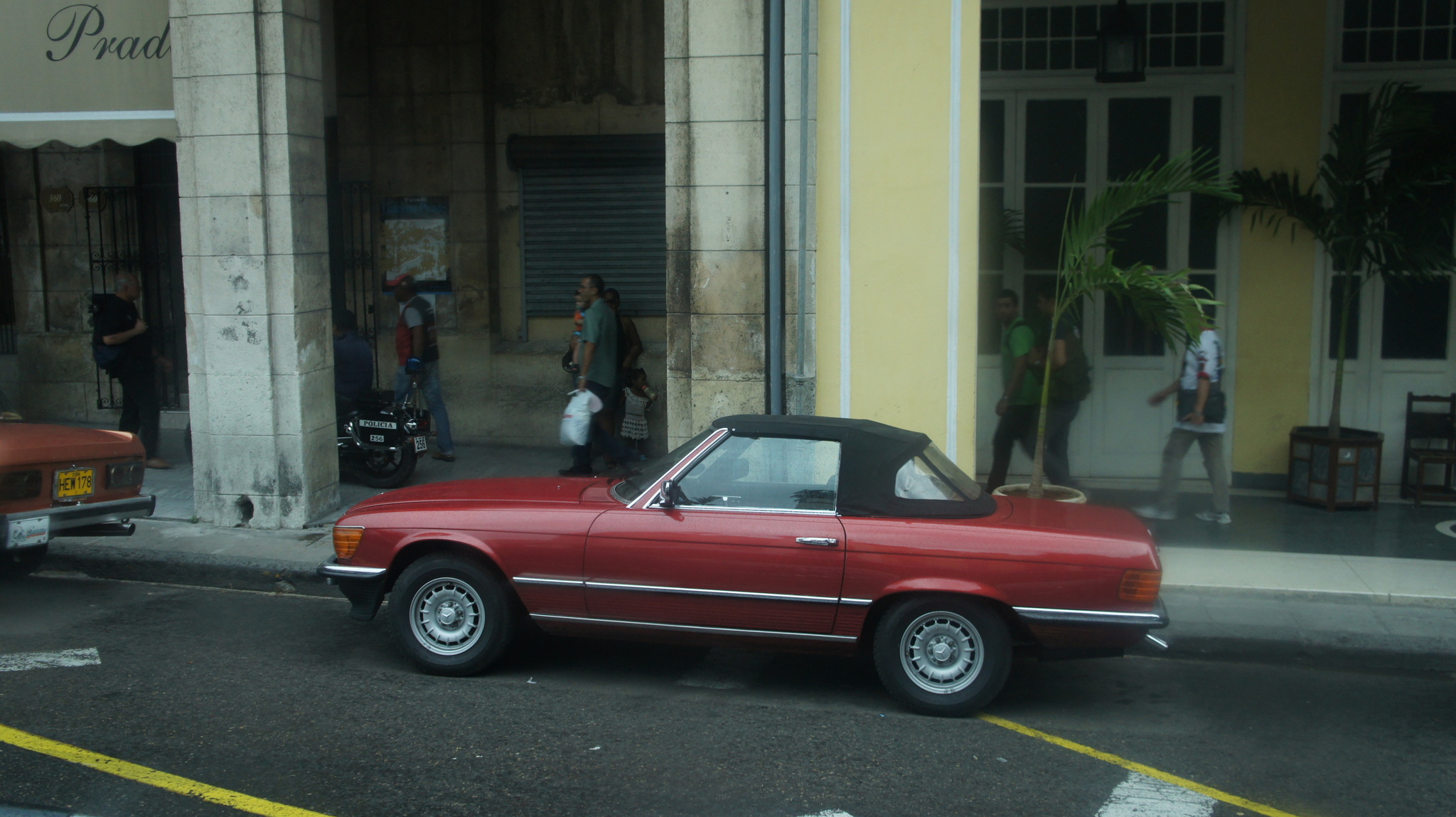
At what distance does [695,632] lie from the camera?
587cm

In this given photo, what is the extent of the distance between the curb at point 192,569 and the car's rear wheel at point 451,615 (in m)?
2.11

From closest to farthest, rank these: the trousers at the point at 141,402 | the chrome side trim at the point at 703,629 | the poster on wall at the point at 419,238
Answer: the chrome side trim at the point at 703,629
the trousers at the point at 141,402
the poster on wall at the point at 419,238

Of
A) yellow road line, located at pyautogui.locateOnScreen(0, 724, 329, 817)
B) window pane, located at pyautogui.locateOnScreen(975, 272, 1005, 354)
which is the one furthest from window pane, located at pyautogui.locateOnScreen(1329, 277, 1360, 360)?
yellow road line, located at pyautogui.locateOnScreen(0, 724, 329, 817)

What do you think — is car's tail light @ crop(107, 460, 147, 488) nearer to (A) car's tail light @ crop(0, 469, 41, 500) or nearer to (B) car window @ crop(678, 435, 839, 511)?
(A) car's tail light @ crop(0, 469, 41, 500)

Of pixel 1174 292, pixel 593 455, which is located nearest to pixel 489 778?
pixel 1174 292

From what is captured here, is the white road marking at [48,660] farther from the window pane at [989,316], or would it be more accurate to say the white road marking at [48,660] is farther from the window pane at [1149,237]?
the window pane at [1149,237]

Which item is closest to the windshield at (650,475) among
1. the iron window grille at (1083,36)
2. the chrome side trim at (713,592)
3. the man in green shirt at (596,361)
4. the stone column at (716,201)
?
the chrome side trim at (713,592)

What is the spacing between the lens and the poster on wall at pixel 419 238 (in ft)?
39.9

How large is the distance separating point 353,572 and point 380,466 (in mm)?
4634

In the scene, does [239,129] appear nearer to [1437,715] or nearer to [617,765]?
[617,765]

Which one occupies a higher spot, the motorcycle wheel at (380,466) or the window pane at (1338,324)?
the window pane at (1338,324)

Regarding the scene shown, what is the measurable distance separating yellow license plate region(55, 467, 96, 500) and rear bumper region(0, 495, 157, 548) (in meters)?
0.08

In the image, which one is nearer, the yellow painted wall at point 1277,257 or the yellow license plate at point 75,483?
the yellow license plate at point 75,483

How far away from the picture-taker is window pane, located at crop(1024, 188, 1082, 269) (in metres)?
10.7
